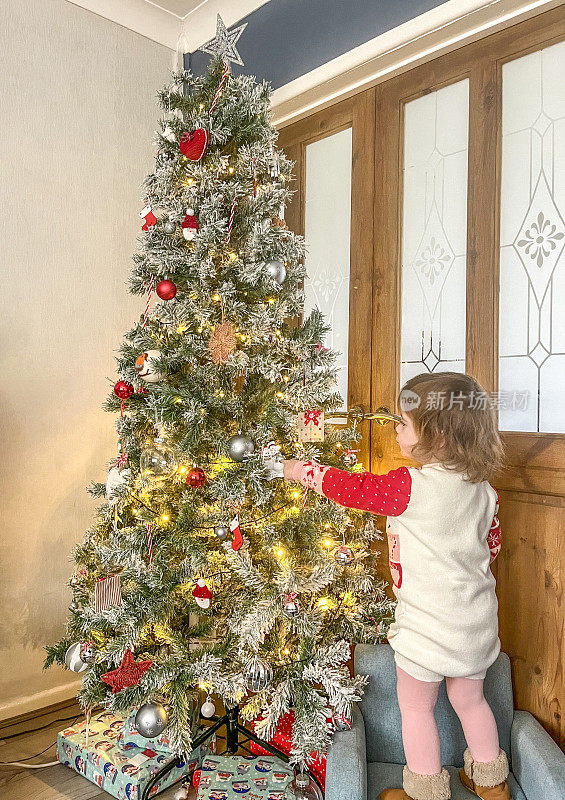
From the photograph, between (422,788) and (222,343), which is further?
(222,343)

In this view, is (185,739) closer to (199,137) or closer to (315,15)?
(199,137)

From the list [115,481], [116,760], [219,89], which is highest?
[219,89]

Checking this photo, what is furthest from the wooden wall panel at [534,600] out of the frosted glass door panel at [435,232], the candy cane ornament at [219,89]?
the candy cane ornament at [219,89]

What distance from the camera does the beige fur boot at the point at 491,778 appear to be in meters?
1.49

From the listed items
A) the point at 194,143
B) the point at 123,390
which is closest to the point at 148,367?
the point at 123,390

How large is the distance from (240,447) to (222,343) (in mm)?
314

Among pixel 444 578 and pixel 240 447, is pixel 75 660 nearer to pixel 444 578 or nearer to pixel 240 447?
pixel 240 447

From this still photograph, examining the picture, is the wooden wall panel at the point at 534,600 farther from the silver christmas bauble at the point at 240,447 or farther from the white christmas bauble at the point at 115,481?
the white christmas bauble at the point at 115,481

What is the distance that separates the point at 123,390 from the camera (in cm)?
184

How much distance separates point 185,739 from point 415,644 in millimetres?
736

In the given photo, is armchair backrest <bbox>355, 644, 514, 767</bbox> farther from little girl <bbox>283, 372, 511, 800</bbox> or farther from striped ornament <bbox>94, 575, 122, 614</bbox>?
striped ornament <bbox>94, 575, 122, 614</bbox>

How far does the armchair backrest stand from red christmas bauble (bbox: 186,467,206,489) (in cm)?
73

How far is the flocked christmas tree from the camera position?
1.73 metres

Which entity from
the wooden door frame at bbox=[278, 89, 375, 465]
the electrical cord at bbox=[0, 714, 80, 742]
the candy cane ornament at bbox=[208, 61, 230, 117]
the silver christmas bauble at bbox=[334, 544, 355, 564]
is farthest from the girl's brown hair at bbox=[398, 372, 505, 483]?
the electrical cord at bbox=[0, 714, 80, 742]
